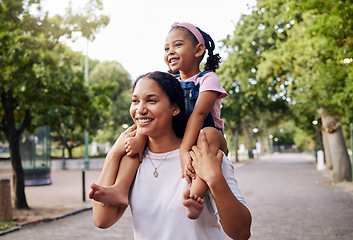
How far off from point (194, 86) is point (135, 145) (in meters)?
0.48

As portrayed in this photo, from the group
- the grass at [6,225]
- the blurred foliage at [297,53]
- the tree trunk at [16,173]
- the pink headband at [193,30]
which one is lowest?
the grass at [6,225]

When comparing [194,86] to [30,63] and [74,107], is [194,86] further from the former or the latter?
[74,107]

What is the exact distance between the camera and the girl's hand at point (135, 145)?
2.13 m

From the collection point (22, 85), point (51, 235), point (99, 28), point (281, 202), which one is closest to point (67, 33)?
point (99, 28)

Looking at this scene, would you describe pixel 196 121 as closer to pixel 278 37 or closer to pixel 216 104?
pixel 216 104

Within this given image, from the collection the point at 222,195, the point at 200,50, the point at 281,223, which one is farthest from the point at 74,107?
the point at 222,195

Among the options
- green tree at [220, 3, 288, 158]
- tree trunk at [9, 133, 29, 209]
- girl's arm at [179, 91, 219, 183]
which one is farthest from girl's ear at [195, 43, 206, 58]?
green tree at [220, 3, 288, 158]

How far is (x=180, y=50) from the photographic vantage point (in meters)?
2.27

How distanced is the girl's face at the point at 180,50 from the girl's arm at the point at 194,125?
223 millimetres

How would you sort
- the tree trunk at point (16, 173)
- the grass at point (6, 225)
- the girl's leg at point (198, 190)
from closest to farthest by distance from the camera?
1. the girl's leg at point (198, 190)
2. the grass at point (6, 225)
3. the tree trunk at point (16, 173)

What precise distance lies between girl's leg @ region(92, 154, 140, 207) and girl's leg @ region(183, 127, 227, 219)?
13.8 inches

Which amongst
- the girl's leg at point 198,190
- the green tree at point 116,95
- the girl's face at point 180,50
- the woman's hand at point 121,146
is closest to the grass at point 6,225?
the woman's hand at point 121,146

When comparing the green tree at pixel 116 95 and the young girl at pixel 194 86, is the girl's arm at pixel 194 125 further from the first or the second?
the green tree at pixel 116 95

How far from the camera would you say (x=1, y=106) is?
38.7 feet
